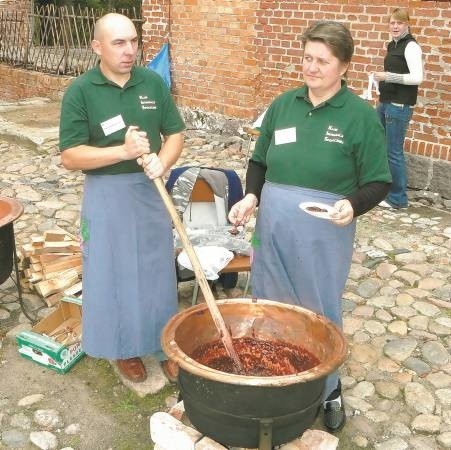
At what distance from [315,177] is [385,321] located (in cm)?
210

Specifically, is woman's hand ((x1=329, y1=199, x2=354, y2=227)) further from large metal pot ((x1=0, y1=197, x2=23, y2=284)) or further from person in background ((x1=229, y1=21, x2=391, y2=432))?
large metal pot ((x1=0, y1=197, x2=23, y2=284))

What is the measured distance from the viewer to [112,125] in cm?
307

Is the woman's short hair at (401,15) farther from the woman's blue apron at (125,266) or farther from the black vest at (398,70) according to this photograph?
the woman's blue apron at (125,266)

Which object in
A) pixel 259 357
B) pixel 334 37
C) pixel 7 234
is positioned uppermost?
pixel 334 37

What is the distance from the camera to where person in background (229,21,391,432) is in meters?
2.63

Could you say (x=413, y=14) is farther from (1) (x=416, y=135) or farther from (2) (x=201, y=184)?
(2) (x=201, y=184)

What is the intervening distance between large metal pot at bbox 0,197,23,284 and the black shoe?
2.22 m

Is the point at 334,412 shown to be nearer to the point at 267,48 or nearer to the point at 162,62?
the point at 267,48

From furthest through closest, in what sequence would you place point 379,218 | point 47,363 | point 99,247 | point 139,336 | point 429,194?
point 429,194
point 379,218
point 47,363
point 139,336
point 99,247

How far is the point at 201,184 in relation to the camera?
469 centimetres

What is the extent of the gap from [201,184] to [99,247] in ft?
5.00

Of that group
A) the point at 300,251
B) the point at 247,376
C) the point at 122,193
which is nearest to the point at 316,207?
the point at 300,251

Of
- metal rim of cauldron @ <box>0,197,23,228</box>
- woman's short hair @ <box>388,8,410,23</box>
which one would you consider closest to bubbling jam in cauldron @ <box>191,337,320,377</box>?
metal rim of cauldron @ <box>0,197,23,228</box>

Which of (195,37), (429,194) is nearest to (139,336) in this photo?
(429,194)
